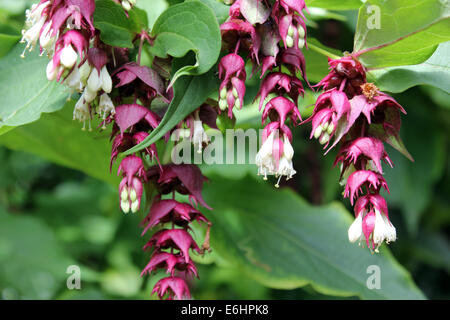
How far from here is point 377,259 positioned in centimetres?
166

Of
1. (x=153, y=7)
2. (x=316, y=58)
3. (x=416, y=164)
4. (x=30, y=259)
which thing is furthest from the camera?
(x=416, y=164)

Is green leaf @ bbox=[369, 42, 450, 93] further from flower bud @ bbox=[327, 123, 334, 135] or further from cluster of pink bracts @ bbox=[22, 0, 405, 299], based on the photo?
flower bud @ bbox=[327, 123, 334, 135]

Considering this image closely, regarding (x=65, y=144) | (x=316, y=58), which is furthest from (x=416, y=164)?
(x=65, y=144)

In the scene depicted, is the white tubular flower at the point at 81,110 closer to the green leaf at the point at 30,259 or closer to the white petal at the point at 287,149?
the white petal at the point at 287,149

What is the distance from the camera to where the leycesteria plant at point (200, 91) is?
0.87 meters

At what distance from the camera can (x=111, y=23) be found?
968mm

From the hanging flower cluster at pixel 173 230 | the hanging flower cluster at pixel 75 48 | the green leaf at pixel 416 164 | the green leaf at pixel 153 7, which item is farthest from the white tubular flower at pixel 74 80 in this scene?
the green leaf at pixel 416 164

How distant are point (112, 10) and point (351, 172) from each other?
0.54 meters

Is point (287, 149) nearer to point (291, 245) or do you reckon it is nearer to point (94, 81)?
point (94, 81)

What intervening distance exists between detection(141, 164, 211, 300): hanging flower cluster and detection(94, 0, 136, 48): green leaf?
25 centimetres

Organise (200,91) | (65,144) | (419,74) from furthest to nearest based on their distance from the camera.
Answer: (65,144) < (419,74) < (200,91)

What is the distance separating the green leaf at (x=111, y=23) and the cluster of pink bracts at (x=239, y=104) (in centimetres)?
2

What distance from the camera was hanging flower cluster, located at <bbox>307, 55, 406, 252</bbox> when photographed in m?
0.86

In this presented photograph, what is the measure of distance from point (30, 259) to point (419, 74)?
177 cm
